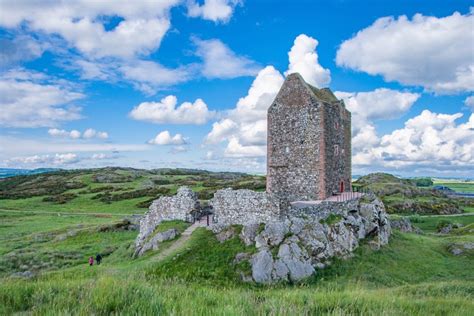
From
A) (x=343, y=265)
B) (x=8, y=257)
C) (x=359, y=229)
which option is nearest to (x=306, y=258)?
(x=343, y=265)

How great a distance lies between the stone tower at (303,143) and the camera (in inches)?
1201

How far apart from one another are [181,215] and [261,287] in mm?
11611

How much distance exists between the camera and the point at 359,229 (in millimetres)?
27500

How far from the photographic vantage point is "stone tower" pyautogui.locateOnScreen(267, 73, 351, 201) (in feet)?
100

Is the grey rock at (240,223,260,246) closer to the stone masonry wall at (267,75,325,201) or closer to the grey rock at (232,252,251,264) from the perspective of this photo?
the grey rock at (232,252,251,264)

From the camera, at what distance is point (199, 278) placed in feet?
66.6

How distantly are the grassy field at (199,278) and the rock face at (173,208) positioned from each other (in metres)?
1.42

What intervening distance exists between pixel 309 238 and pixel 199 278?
835 centimetres

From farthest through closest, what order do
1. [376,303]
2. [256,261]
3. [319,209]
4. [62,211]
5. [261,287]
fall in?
1. [62,211]
2. [319,209]
3. [256,261]
4. [261,287]
5. [376,303]

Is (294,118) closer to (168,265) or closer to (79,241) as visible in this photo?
(168,265)

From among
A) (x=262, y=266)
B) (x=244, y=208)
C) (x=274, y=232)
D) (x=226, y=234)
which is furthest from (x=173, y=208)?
(x=262, y=266)

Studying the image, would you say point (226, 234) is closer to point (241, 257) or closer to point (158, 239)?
point (241, 257)

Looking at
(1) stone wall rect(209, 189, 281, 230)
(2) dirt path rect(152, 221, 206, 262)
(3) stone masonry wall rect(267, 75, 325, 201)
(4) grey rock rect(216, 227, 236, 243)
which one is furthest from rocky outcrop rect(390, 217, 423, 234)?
(2) dirt path rect(152, 221, 206, 262)

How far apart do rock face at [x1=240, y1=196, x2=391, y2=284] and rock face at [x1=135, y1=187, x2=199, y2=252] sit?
669 centimetres
